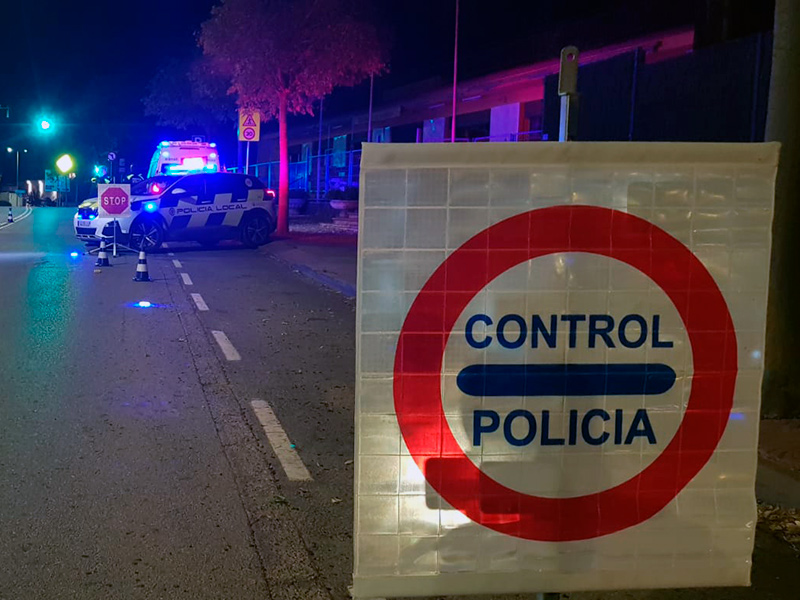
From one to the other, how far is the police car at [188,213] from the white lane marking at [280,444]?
43.7 feet

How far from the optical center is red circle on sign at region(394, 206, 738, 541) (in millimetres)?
2354

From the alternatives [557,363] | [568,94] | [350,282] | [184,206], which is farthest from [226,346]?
[184,206]

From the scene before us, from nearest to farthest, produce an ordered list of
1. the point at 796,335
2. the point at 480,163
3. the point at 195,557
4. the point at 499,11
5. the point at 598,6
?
the point at 480,163 < the point at 195,557 < the point at 796,335 < the point at 598,6 < the point at 499,11

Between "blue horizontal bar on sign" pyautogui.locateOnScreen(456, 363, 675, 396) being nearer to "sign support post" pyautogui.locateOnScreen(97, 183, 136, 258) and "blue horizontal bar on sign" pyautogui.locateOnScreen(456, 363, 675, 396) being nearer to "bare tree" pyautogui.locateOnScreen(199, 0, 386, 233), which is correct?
"sign support post" pyautogui.locateOnScreen(97, 183, 136, 258)

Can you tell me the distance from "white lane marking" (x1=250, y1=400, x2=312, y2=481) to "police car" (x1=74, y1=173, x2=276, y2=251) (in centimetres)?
1333

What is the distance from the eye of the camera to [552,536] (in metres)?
2.49

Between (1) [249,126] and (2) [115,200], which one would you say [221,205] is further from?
(1) [249,126]

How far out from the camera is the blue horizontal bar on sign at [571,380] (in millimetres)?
2400

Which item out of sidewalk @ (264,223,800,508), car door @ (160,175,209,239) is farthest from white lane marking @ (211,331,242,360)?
car door @ (160,175,209,239)

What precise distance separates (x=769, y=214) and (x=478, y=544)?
4.35 feet

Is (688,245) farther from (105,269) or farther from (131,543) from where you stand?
(105,269)

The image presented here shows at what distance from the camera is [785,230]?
18.5ft

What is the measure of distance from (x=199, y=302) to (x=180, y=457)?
7259 mm

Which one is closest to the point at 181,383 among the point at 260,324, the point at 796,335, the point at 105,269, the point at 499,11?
the point at 260,324
